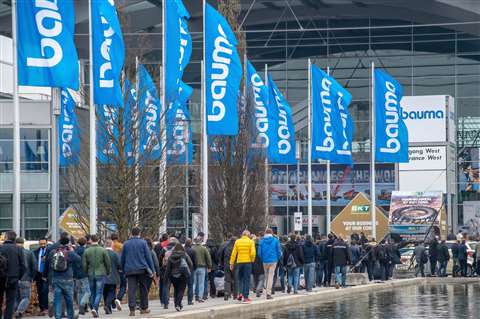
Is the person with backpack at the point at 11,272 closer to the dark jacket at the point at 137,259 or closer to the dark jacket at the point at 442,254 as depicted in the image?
the dark jacket at the point at 137,259

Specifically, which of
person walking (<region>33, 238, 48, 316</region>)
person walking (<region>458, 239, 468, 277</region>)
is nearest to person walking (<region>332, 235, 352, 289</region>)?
person walking (<region>458, 239, 468, 277</region>)

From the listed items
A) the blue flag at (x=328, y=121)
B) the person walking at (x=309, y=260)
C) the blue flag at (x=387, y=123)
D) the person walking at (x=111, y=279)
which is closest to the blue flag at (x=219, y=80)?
the person walking at (x=309, y=260)

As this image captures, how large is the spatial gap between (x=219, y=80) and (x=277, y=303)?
5.90 metres

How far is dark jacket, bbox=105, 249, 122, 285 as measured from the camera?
2341cm

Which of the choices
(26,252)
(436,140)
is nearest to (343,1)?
(436,140)

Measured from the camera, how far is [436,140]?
59188 millimetres

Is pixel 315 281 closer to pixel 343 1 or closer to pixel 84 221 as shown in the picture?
pixel 84 221

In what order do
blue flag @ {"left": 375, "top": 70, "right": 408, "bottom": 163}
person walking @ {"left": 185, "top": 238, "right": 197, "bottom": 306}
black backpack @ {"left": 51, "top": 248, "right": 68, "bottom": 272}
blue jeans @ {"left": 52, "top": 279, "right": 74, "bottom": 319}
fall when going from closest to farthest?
black backpack @ {"left": 51, "top": 248, "right": 68, "bottom": 272}
blue jeans @ {"left": 52, "top": 279, "right": 74, "bottom": 319}
person walking @ {"left": 185, "top": 238, "right": 197, "bottom": 306}
blue flag @ {"left": 375, "top": 70, "right": 408, "bottom": 163}

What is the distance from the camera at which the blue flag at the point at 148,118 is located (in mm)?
30562

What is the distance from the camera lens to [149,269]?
73.3ft

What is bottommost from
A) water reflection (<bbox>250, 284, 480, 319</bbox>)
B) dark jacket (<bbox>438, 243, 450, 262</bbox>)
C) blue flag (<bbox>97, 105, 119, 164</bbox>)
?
water reflection (<bbox>250, 284, 480, 319</bbox>)

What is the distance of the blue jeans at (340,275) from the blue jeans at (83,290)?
13.1 metres

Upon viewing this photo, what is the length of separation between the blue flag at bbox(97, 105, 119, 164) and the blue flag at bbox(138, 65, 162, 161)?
664mm

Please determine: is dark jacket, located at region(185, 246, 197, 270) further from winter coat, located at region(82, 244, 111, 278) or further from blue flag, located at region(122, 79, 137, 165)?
blue flag, located at region(122, 79, 137, 165)
